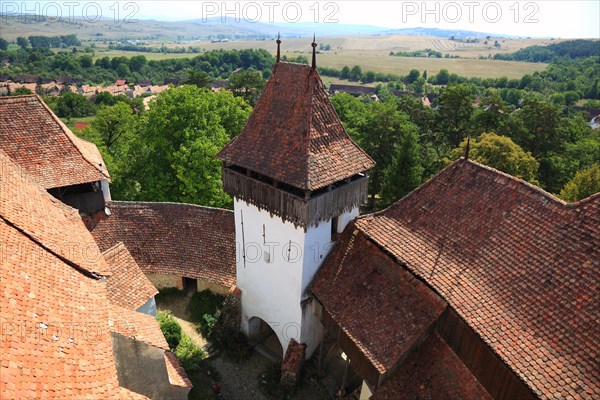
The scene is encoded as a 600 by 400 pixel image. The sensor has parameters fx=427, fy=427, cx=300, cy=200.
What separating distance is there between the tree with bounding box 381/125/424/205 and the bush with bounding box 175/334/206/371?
18.4 meters

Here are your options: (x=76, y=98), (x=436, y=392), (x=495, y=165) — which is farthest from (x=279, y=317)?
(x=76, y=98)

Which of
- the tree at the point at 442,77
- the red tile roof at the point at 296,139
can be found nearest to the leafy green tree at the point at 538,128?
the red tile roof at the point at 296,139

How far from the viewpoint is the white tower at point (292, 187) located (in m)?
14.9

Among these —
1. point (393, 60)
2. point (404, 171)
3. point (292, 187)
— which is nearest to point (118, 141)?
point (404, 171)

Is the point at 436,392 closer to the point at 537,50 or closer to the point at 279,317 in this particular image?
the point at 279,317

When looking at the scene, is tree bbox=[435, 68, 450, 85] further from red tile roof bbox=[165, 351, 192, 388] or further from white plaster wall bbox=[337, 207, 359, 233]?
red tile roof bbox=[165, 351, 192, 388]

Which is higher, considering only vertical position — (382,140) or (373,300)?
(382,140)

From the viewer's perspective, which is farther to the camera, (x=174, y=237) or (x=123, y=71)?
(x=123, y=71)

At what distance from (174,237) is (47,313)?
1273 centimetres

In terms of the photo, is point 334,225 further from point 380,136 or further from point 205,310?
point 380,136

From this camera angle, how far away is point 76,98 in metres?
72.0

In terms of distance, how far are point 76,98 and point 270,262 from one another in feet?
226

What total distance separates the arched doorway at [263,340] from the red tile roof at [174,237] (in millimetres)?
2926

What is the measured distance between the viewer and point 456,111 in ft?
137
